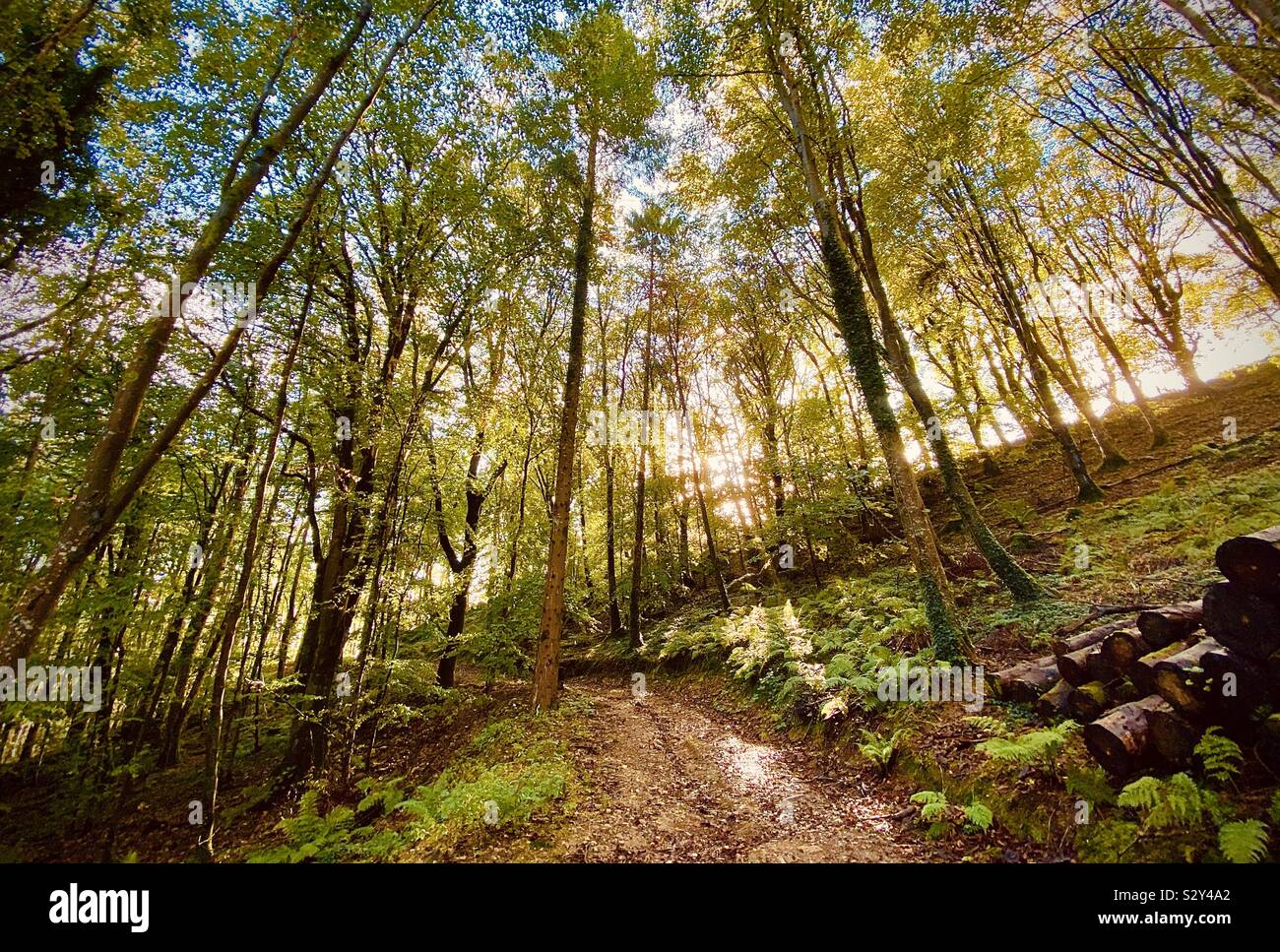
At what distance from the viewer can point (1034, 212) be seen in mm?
16422

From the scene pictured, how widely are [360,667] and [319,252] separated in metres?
8.39

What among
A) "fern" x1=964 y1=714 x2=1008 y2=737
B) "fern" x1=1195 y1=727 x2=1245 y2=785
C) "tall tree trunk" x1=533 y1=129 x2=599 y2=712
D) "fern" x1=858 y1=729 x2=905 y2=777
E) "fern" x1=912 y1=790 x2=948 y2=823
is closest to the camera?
"fern" x1=1195 y1=727 x2=1245 y2=785

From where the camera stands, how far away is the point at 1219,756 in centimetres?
342

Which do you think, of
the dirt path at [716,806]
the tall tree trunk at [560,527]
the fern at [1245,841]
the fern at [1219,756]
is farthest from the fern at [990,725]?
the tall tree trunk at [560,527]

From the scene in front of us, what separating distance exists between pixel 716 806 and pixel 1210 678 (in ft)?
17.0

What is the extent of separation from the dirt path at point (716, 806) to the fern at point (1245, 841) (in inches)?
86.3

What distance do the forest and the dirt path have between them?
78 mm

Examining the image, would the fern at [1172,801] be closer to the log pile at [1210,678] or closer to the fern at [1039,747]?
the log pile at [1210,678]

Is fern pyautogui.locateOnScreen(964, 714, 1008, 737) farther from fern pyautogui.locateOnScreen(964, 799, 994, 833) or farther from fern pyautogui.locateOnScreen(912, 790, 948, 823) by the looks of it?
fern pyautogui.locateOnScreen(964, 799, 994, 833)

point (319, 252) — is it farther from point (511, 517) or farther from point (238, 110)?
point (511, 517)

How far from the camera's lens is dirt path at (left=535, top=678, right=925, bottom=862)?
4.64 meters

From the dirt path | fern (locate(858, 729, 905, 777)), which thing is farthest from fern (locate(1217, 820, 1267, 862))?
fern (locate(858, 729, 905, 777))
